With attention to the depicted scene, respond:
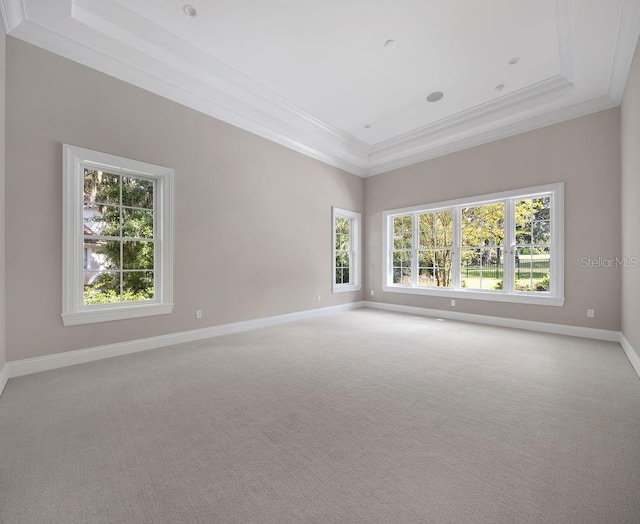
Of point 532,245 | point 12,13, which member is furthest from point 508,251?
point 12,13

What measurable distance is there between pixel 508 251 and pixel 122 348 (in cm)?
586

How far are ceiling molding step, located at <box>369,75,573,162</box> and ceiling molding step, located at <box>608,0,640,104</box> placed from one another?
491 mm

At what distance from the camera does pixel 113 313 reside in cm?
343

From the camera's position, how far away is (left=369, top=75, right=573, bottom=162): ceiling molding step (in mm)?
4141

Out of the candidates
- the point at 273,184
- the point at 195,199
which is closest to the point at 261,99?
the point at 273,184

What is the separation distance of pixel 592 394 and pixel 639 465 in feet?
3.35

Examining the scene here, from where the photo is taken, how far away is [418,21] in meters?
3.09

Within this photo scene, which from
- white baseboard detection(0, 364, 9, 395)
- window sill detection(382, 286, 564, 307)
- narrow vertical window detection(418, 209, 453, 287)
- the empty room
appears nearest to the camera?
the empty room

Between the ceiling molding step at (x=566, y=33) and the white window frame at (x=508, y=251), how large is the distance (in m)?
1.61

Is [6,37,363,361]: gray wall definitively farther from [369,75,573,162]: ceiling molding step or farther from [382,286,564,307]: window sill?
[382,286,564,307]: window sill

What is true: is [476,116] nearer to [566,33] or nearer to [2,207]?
[566,33]

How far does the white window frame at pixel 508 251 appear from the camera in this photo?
4477mm

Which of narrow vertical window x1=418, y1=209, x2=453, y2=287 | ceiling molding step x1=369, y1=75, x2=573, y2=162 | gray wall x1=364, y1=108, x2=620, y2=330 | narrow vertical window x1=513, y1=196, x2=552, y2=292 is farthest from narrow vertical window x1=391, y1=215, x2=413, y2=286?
narrow vertical window x1=513, y1=196, x2=552, y2=292

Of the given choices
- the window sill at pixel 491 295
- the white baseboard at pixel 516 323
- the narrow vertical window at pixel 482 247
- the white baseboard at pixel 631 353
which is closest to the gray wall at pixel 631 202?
the white baseboard at pixel 631 353
